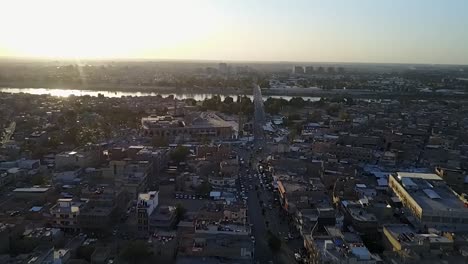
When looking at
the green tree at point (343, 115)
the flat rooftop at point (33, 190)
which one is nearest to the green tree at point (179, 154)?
the flat rooftop at point (33, 190)

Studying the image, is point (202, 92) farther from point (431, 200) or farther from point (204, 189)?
point (431, 200)

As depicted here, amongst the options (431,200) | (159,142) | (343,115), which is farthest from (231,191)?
(343,115)

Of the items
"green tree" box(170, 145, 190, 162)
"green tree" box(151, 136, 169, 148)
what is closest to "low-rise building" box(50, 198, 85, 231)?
"green tree" box(170, 145, 190, 162)

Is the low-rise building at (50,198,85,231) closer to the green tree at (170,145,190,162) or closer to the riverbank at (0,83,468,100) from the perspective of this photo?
the green tree at (170,145,190,162)

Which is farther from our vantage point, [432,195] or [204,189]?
[204,189]

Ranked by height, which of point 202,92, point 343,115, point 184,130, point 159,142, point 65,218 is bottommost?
point 202,92

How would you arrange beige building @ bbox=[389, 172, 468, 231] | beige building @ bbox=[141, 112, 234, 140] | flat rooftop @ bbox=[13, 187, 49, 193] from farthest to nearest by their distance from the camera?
1. beige building @ bbox=[141, 112, 234, 140]
2. flat rooftop @ bbox=[13, 187, 49, 193]
3. beige building @ bbox=[389, 172, 468, 231]

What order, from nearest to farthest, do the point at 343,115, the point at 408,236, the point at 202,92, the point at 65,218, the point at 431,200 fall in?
1. the point at 408,236
2. the point at 65,218
3. the point at 431,200
4. the point at 343,115
5. the point at 202,92

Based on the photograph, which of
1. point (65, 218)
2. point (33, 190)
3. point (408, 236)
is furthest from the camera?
point (33, 190)
